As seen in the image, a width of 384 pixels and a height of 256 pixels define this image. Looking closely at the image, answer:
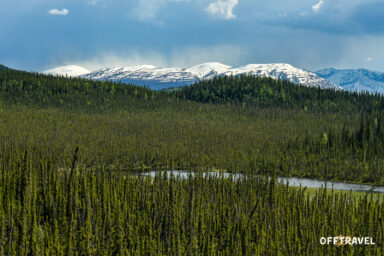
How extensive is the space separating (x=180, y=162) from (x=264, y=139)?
163 ft

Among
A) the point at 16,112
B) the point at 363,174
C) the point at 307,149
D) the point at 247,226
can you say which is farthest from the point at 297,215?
the point at 16,112

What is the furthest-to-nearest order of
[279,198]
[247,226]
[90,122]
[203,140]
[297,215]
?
[90,122] → [203,140] → [279,198] → [297,215] → [247,226]

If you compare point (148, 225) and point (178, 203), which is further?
point (178, 203)

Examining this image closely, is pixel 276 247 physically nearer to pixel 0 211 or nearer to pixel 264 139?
pixel 0 211

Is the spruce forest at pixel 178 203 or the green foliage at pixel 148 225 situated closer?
the green foliage at pixel 148 225

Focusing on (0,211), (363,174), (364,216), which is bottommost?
(363,174)

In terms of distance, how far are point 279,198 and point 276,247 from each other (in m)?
18.7

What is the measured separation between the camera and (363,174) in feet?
383

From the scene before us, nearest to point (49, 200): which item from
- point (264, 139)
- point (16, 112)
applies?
point (264, 139)

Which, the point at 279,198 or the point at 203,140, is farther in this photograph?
the point at 203,140

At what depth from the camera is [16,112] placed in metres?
185

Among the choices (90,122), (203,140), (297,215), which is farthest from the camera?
(90,122)

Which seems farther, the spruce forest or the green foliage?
the spruce forest

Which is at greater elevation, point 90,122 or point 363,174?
point 90,122
